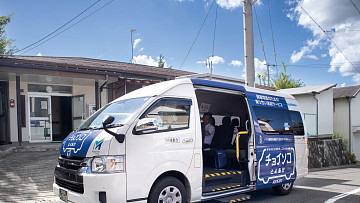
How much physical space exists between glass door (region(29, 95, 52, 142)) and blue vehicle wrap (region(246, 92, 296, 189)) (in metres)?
9.71

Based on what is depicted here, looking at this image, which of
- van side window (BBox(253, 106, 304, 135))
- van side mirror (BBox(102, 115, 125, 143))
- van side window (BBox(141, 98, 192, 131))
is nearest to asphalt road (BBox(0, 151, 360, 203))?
van side window (BBox(253, 106, 304, 135))

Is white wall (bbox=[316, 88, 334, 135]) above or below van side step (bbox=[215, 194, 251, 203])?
above

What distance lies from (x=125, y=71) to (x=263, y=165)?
8.34 meters

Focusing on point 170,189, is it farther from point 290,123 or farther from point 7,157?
point 7,157

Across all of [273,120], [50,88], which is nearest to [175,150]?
[273,120]

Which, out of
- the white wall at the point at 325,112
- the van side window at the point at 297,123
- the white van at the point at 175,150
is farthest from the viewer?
the white wall at the point at 325,112

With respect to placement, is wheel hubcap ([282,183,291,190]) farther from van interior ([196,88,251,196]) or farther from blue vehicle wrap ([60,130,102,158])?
blue vehicle wrap ([60,130,102,158])

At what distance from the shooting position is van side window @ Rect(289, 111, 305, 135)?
7340mm

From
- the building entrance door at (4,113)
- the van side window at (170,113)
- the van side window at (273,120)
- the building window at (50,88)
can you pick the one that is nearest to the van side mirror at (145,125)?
the van side window at (170,113)

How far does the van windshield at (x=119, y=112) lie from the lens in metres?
4.52

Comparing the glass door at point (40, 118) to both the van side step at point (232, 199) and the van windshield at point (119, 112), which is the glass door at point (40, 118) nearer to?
the van windshield at point (119, 112)

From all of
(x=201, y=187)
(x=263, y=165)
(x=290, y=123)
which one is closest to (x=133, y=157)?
(x=201, y=187)

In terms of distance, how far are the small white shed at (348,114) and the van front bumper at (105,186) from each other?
2188cm

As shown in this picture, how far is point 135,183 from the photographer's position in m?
4.15
